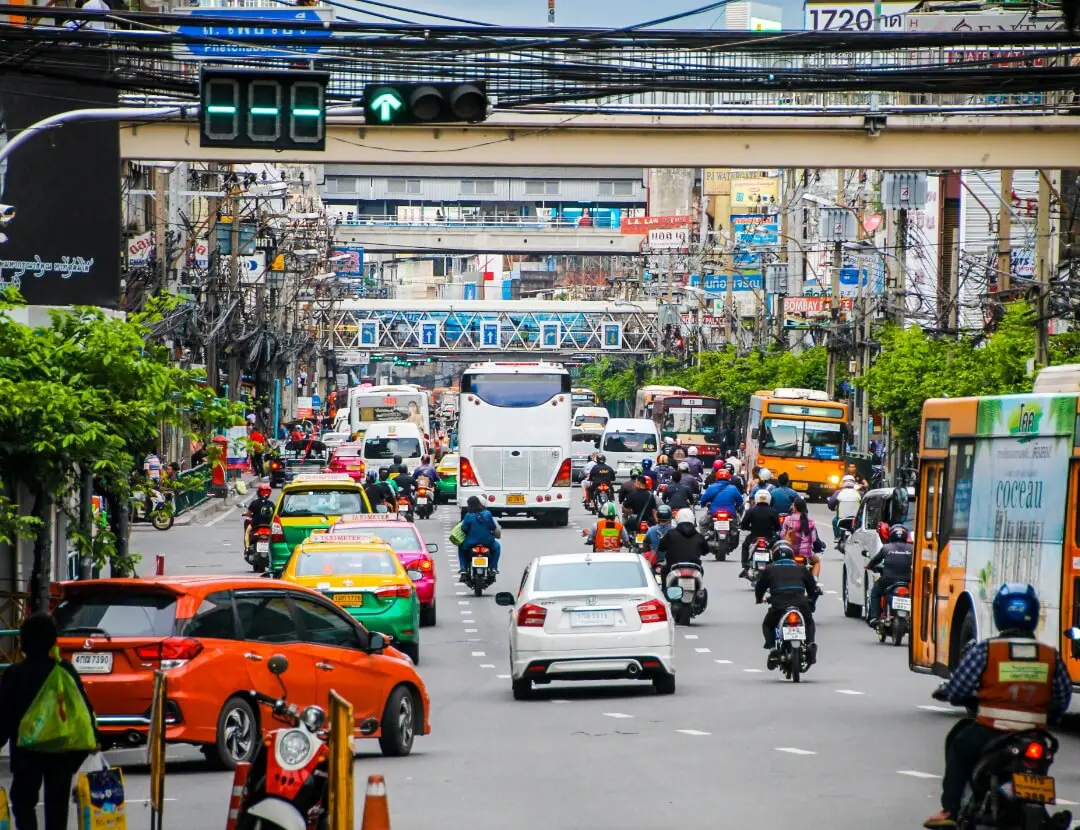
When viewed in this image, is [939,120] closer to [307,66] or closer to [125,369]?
[307,66]

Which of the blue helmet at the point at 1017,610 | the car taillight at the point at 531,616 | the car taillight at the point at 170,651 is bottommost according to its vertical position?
the car taillight at the point at 531,616

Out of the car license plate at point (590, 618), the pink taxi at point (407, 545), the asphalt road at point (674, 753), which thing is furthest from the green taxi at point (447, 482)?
the car license plate at point (590, 618)

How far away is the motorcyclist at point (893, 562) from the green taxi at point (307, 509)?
9908 millimetres

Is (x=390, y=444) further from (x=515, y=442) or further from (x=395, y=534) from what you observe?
(x=395, y=534)

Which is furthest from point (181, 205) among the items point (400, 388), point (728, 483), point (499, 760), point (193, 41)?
point (499, 760)

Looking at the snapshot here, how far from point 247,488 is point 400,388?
9478 mm

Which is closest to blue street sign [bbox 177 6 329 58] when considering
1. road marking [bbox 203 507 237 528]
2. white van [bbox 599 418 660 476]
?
road marking [bbox 203 507 237 528]

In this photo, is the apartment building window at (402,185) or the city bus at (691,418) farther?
the apartment building window at (402,185)

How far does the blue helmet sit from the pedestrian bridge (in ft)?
388

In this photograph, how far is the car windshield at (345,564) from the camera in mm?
22219

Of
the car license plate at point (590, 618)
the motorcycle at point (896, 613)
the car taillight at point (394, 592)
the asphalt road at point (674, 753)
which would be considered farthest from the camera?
the motorcycle at point (896, 613)

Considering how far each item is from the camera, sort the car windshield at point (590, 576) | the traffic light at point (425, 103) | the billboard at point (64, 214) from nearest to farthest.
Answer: the traffic light at point (425, 103)
the car windshield at point (590, 576)
the billboard at point (64, 214)

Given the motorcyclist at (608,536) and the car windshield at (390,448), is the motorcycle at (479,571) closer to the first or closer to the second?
the motorcyclist at (608,536)

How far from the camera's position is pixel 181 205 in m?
71.7
